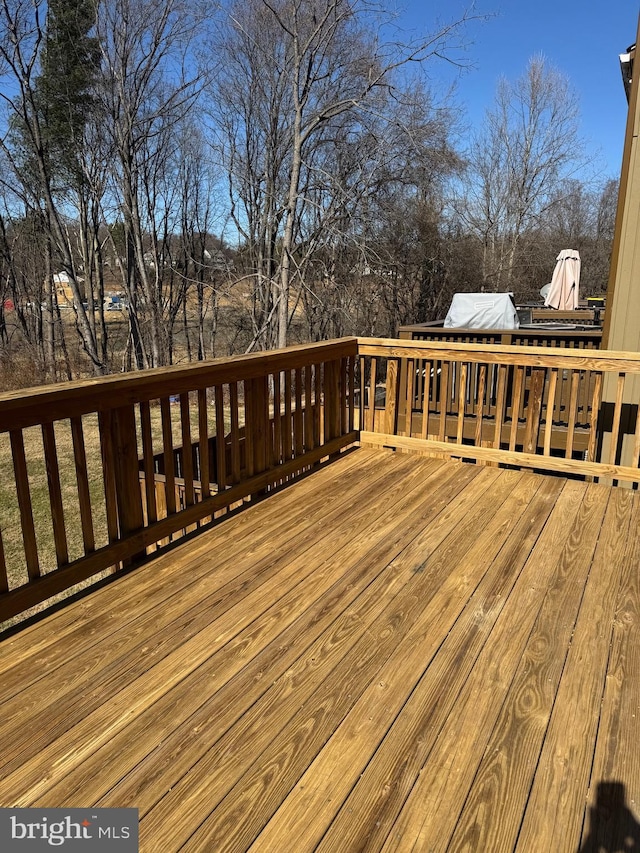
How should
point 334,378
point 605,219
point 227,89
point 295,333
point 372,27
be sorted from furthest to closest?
point 605,219
point 295,333
point 227,89
point 372,27
point 334,378

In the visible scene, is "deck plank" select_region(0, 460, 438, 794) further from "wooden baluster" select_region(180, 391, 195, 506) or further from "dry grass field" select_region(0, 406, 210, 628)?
"dry grass field" select_region(0, 406, 210, 628)

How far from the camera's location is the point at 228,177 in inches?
532

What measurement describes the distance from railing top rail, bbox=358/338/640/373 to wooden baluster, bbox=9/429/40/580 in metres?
2.74

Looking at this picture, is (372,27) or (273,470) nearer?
(273,470)

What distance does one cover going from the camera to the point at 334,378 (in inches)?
162

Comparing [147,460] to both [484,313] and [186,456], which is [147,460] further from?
[484,313]

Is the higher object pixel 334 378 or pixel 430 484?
pixel 334 378

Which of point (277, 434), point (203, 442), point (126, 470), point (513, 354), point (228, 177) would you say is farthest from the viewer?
point (228, 177)

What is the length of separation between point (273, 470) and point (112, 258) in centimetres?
1420

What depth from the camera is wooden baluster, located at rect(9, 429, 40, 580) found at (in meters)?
1.95

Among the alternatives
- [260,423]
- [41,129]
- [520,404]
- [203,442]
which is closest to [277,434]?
[260,423]

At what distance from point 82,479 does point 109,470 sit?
16cm

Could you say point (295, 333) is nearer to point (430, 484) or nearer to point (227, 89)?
point (227, 89)

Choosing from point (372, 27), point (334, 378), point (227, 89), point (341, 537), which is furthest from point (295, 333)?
point (341, 537)
